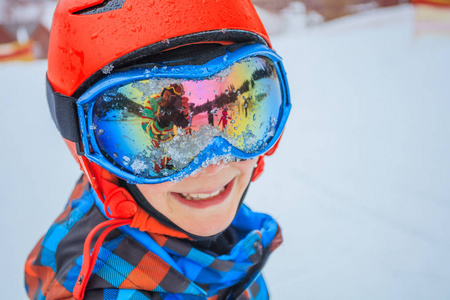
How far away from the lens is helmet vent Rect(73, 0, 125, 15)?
931 mm

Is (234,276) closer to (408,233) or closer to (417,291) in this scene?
(417,291)

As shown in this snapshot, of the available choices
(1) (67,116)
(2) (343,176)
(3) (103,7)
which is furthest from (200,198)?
(2) (343,176)

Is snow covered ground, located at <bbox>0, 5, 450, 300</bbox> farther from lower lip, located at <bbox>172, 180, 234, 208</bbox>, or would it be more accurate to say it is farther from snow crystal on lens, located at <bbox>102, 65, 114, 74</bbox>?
snow crystal on lens, located at <bbox>102, 65, 114, 74</bbox>

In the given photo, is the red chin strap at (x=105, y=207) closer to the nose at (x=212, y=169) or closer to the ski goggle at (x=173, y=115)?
the ski goggle at (x=173, y=115)

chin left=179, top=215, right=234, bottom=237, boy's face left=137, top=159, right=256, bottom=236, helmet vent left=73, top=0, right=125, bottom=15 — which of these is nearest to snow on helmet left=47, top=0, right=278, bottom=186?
helmet vent left=73, top=0, right=125, bottom=15

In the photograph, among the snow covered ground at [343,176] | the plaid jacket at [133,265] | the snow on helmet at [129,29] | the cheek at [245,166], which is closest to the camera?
the snow on helmet at [129,29]

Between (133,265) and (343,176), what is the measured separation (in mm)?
2210

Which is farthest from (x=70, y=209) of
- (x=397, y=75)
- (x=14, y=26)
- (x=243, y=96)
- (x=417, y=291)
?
(x=397, y=75)

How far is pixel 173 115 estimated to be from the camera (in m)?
0.92

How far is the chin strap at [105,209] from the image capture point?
95 centimetres

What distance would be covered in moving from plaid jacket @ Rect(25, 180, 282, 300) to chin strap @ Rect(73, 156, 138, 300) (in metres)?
0.04

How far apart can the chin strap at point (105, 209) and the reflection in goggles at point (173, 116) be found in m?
0.13

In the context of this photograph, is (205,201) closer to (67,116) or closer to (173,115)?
(173,115)

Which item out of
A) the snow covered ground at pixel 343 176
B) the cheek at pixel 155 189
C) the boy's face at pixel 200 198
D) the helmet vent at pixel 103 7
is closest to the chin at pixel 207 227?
the boy's face at pixel 200 198
